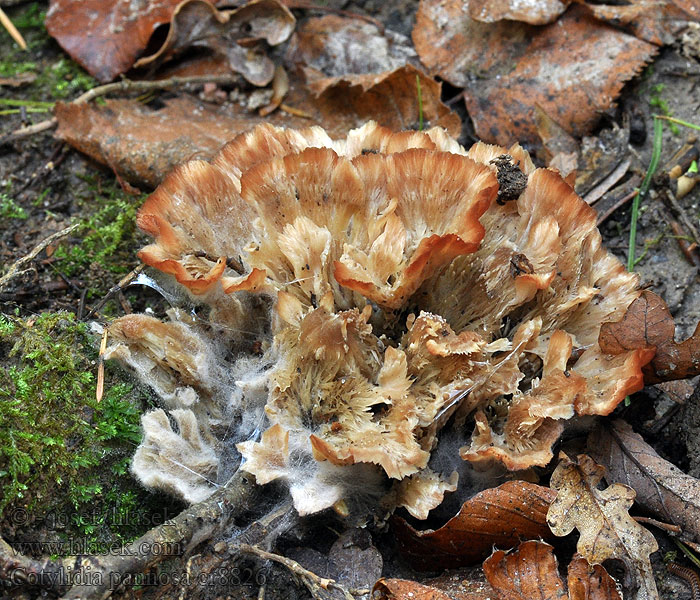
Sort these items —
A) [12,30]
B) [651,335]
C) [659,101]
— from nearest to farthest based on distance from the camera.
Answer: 1. [651,335]
2. [659,101]
3. [12,30]

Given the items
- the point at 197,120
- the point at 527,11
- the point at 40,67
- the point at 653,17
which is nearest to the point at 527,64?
the point at 527,11

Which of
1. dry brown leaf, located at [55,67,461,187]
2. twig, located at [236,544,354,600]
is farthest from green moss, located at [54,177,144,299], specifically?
twig, located at [236,544,354,600]

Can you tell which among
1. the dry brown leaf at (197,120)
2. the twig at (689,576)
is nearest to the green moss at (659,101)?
the dry brown leaf at (197,120)

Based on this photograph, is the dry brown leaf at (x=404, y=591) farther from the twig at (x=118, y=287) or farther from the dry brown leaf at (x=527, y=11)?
the dry brown leaf at (x=527, y=11)

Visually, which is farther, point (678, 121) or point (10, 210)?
point (678, 121)

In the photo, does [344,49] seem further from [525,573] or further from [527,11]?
[525,573]
